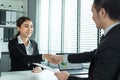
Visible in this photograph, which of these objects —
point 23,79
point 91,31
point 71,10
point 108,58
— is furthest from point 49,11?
point 108,58

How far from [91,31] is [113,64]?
8.07 ft

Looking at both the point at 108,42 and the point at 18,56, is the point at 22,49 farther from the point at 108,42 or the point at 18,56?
the point at 108,42

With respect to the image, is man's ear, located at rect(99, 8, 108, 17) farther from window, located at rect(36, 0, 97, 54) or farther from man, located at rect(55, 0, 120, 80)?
window, located at rect(36, 0, 97, 54)

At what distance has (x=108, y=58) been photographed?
108 centimetres

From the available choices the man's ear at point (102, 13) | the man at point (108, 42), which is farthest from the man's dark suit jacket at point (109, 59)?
the man's ear at point (102, 13)

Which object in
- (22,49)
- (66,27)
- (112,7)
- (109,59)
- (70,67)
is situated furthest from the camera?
(66,27)

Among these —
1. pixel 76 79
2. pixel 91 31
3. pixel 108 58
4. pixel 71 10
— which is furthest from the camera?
pixel 71 10

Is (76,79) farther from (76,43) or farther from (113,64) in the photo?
(76,43)

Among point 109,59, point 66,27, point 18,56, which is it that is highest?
point 66,27

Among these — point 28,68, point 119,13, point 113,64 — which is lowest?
point 28,68

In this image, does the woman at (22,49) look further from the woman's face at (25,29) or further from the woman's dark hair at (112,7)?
the woman's dark hair at (112,7)

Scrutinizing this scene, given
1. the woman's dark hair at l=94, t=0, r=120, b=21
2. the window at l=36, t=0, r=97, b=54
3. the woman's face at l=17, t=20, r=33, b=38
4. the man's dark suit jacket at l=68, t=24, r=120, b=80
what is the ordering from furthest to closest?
the window at l=36, t=0, r=97, b=54 < the woman's face at l=17, t=20, r=33, b=38 < the woman's dark hair at l=94, t=0, r=120, b=21 < the man's dark suit jacket at l=68, t=24, r=120, b=80

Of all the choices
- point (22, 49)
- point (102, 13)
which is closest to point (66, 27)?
point (22, 49)

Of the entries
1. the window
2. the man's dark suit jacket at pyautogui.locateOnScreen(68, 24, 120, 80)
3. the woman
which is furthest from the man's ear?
the window
